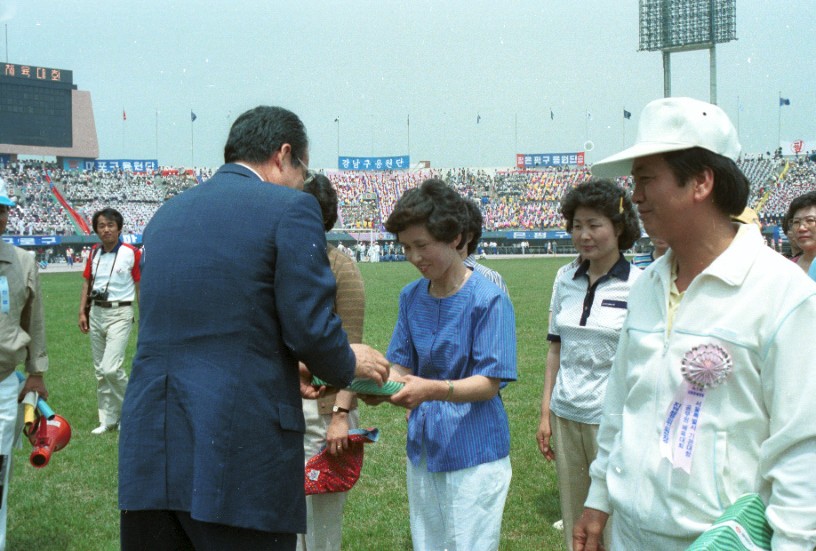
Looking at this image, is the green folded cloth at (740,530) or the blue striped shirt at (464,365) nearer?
the green folded cloth at (740,530)

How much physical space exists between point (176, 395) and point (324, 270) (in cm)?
61

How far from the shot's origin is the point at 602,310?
4273mm

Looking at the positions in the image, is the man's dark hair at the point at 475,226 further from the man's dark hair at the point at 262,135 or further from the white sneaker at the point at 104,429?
the white sneaker at the point at 104,429

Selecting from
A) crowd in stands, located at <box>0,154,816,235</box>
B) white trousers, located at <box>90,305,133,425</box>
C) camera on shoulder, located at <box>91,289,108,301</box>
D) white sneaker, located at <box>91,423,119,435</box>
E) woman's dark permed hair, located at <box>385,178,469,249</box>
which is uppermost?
crowd in stands, located at <box>0,154,816,235</box>

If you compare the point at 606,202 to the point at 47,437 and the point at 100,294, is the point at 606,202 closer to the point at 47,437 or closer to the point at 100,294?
the point at 47,437

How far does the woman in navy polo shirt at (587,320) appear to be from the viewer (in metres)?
4.25

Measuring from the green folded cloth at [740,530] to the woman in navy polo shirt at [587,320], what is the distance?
7.27 feet

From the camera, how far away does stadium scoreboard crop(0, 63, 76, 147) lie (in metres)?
79.5

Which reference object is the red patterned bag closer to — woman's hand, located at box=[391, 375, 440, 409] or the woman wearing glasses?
woman's hand, located at box=[391, 375, 440, 409]

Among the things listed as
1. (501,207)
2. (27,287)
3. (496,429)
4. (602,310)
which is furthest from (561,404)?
(501,207)

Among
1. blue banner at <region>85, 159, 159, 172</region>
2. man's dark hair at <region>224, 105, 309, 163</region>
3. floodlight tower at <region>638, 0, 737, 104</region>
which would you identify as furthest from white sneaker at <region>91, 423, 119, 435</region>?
blue banner at <region>85, 159, 159, 172</region>

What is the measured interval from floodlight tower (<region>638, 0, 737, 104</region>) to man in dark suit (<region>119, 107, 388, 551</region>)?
56816mm

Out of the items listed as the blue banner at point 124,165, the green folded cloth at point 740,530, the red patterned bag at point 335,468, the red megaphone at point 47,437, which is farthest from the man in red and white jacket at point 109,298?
the blue banner at point 124,165

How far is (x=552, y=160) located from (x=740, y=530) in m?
93.1
